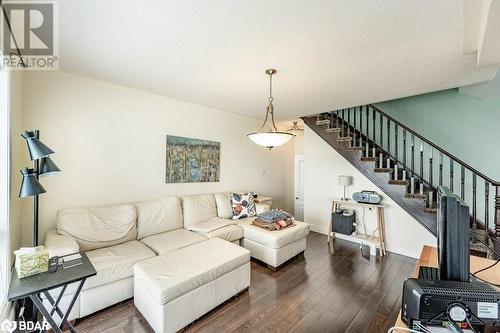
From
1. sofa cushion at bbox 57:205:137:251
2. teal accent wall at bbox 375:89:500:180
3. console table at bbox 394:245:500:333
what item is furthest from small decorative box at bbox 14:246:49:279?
teal accent wall at bbox 375:89:500:180

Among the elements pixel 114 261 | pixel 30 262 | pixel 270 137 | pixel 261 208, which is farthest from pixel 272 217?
pixel 30 262

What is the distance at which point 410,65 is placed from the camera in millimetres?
2344

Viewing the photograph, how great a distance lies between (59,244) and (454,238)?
3.02m

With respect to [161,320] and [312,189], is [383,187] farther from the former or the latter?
[161,320]

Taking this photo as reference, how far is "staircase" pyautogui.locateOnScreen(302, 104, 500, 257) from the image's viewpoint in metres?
2.93

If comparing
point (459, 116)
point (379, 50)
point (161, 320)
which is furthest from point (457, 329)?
point (459, 116)

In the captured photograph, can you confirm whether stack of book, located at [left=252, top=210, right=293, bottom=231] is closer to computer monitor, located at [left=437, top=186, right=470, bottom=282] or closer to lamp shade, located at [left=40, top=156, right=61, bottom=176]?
computer monitor, located at [left=437, top=186, right=470, bottom=282]

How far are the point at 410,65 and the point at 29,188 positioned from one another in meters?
3.75

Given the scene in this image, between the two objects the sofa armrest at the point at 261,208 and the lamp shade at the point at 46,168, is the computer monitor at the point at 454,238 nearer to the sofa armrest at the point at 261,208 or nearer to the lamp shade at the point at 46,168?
the lamp shade at the point at 46,168

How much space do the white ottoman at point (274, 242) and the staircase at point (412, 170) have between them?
1.59 metres

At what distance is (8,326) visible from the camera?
1.55 meters

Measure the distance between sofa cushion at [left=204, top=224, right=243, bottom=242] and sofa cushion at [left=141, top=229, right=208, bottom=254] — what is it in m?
0.13

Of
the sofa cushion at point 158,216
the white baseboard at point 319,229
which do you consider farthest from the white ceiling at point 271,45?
the white baseboard at point 319,229

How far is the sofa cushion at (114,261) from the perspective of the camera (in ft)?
6.57
